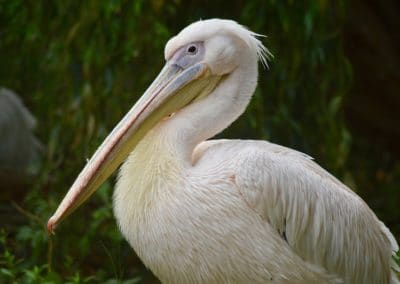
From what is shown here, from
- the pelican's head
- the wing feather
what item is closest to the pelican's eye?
the pelican's head

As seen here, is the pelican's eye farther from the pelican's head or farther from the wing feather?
the wing feather

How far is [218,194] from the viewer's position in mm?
3666

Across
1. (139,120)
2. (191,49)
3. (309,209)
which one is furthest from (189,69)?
(309,209)

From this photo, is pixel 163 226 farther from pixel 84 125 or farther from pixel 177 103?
pixel 84 125

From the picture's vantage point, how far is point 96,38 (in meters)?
5.57

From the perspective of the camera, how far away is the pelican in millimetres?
3641

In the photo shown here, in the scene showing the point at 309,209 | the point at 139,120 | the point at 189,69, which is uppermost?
the point at 189,69

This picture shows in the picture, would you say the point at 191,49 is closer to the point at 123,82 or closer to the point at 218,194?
the point at 218,194

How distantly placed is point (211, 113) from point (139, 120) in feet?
1.06

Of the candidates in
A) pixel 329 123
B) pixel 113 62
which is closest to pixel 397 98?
pixel 329 123

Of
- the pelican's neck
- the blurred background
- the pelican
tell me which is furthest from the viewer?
the blurred background

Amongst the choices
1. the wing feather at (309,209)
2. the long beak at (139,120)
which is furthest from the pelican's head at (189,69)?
the wing feather at (309,209)

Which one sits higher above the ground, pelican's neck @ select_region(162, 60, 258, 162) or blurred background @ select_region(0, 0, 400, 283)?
pelican's neck @ select_region(162, 60, 258, 162)

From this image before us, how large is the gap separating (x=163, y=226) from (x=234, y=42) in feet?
2.98
